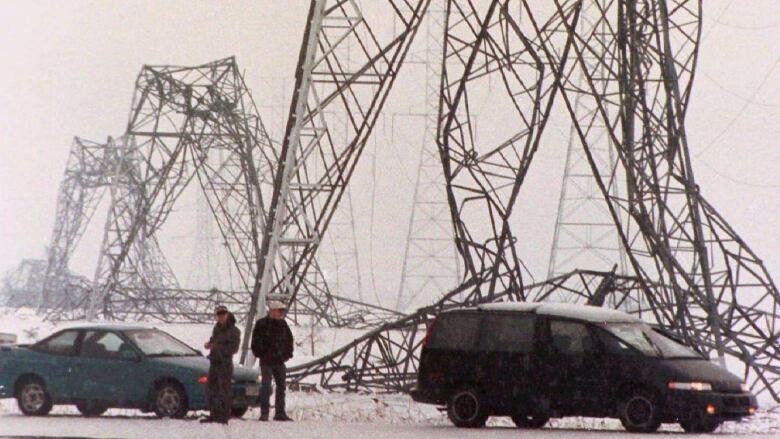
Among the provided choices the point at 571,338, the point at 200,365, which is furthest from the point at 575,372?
the point at 200,365

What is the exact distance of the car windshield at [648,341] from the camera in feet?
61.8

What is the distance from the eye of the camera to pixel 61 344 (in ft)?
68.4

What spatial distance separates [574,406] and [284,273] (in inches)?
467

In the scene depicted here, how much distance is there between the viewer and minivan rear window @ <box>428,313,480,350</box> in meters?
19.8

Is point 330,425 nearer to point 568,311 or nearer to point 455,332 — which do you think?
point 455,332

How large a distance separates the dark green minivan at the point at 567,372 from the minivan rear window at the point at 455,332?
14 millimetres

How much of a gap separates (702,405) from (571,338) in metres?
2.14

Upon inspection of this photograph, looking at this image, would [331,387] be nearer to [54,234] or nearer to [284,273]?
[284,273]

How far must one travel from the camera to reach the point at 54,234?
8512 centimetres

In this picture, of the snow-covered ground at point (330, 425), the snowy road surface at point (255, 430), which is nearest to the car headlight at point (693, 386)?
the snowy road surface at point (255, 430)

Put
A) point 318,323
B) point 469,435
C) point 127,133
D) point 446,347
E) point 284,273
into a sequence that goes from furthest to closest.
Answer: point 318,323
point 127,133
point 284,273
point 446,347
point 469,435

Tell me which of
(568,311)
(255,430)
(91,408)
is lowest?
(255,430)

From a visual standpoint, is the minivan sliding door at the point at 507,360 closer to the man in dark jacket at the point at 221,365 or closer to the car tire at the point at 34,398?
the man in dark jacket at the point at 221,365

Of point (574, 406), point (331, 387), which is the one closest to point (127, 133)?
point (331, 387)
